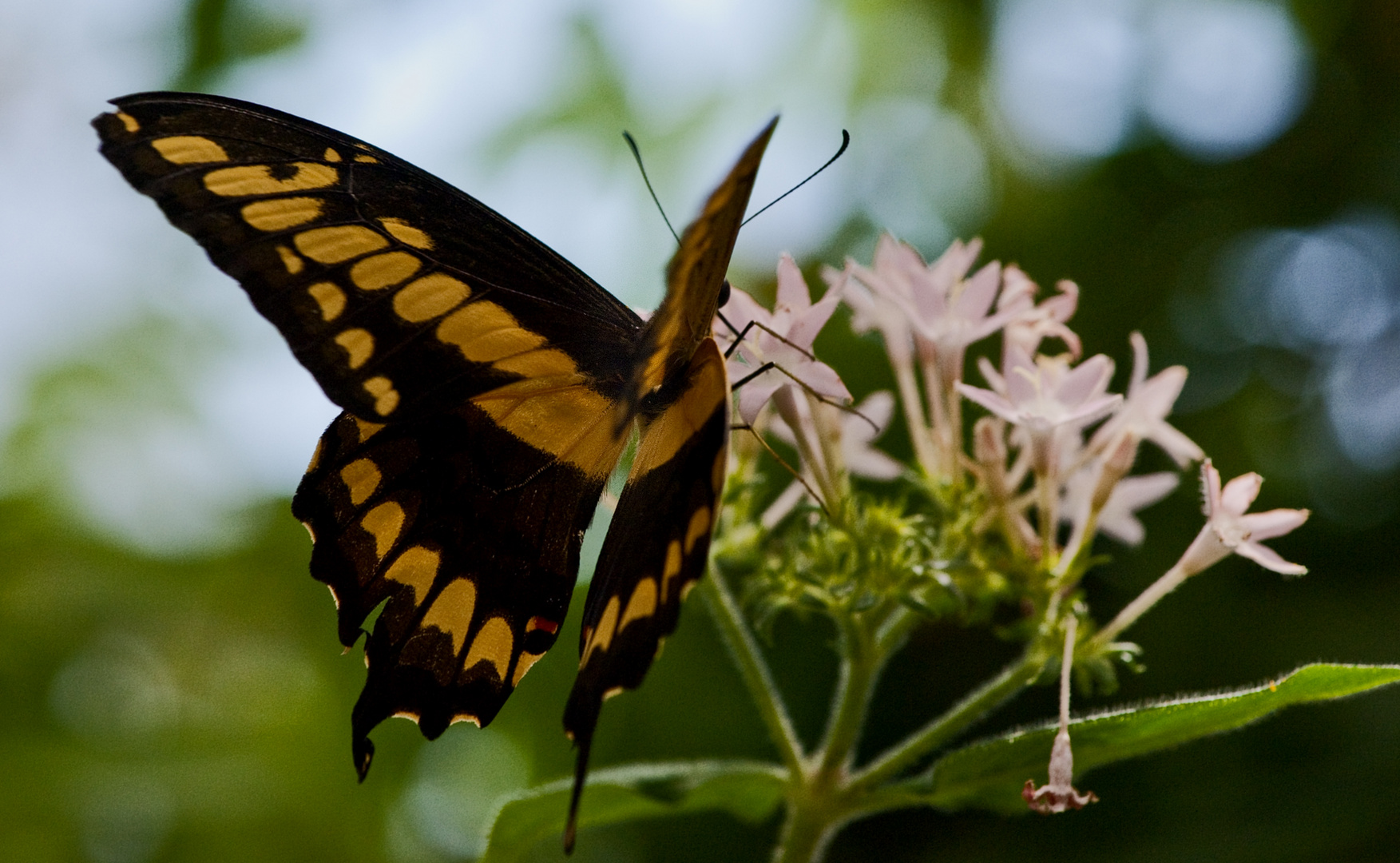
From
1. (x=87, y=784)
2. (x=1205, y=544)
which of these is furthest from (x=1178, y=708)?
(x=87, y=784)

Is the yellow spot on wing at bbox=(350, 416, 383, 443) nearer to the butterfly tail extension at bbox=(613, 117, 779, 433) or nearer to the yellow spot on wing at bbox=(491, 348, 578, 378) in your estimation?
the yellow spot on wing at bbox=(491, 348, 578, 378)

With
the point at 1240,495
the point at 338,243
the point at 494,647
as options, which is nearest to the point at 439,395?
the point at 338,243

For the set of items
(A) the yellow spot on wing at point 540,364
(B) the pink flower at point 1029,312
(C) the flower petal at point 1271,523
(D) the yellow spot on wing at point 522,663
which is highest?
(B) the pink flower at point 1029,312

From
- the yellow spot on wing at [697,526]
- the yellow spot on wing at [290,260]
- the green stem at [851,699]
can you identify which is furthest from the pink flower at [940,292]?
the yellow spot on wing at [290,260]

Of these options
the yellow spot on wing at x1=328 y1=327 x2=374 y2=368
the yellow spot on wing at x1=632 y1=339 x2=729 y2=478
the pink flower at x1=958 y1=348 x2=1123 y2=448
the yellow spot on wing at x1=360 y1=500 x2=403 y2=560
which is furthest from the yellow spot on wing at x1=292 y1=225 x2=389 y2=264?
the pink flower at x1=958 y1=348 x2=1123 y2=448

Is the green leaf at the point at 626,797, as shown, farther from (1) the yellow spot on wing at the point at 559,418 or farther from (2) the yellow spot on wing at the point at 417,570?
(1) the yellow spot on wing at the point at 559,418

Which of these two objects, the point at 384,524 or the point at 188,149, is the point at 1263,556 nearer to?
the point at 384,524
